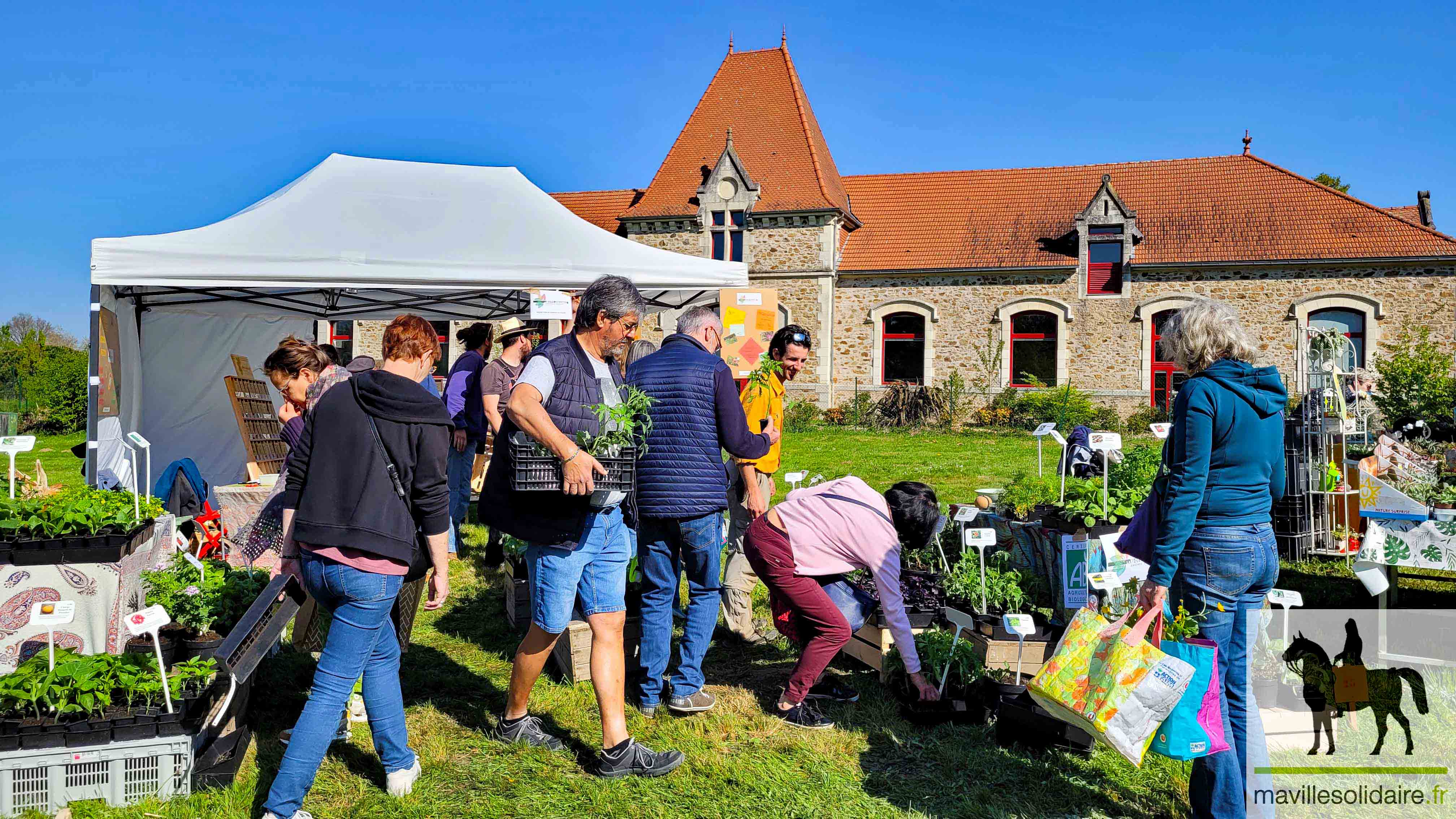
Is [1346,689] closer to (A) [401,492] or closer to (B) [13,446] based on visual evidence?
(A) [401,492]

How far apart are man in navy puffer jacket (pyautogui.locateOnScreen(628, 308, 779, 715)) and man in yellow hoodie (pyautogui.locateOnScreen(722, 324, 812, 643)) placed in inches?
25.4

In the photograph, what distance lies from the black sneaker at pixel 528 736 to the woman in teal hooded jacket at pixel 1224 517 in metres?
2.16

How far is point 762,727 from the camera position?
3.66m

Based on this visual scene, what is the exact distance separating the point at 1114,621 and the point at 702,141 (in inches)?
800

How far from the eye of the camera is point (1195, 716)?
95.7 inches

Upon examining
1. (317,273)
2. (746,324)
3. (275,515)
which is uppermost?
(317,273)

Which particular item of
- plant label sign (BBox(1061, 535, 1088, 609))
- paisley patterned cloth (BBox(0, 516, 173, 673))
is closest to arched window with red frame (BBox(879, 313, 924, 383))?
plant label sign (BBox(1061, 535, 1088, 609))

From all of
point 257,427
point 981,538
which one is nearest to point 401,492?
point 981,538

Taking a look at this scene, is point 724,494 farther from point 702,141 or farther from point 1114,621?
point 702,141

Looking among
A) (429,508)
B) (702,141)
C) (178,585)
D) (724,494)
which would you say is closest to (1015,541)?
(724,494)

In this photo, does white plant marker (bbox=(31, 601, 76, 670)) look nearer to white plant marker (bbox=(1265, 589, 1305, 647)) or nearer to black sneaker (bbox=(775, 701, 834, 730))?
black sneaker (bbox=(775, 701, 834, 730))

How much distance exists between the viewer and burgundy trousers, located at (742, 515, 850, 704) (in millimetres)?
3559

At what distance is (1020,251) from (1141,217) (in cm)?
270

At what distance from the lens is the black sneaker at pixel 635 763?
3.14 m
